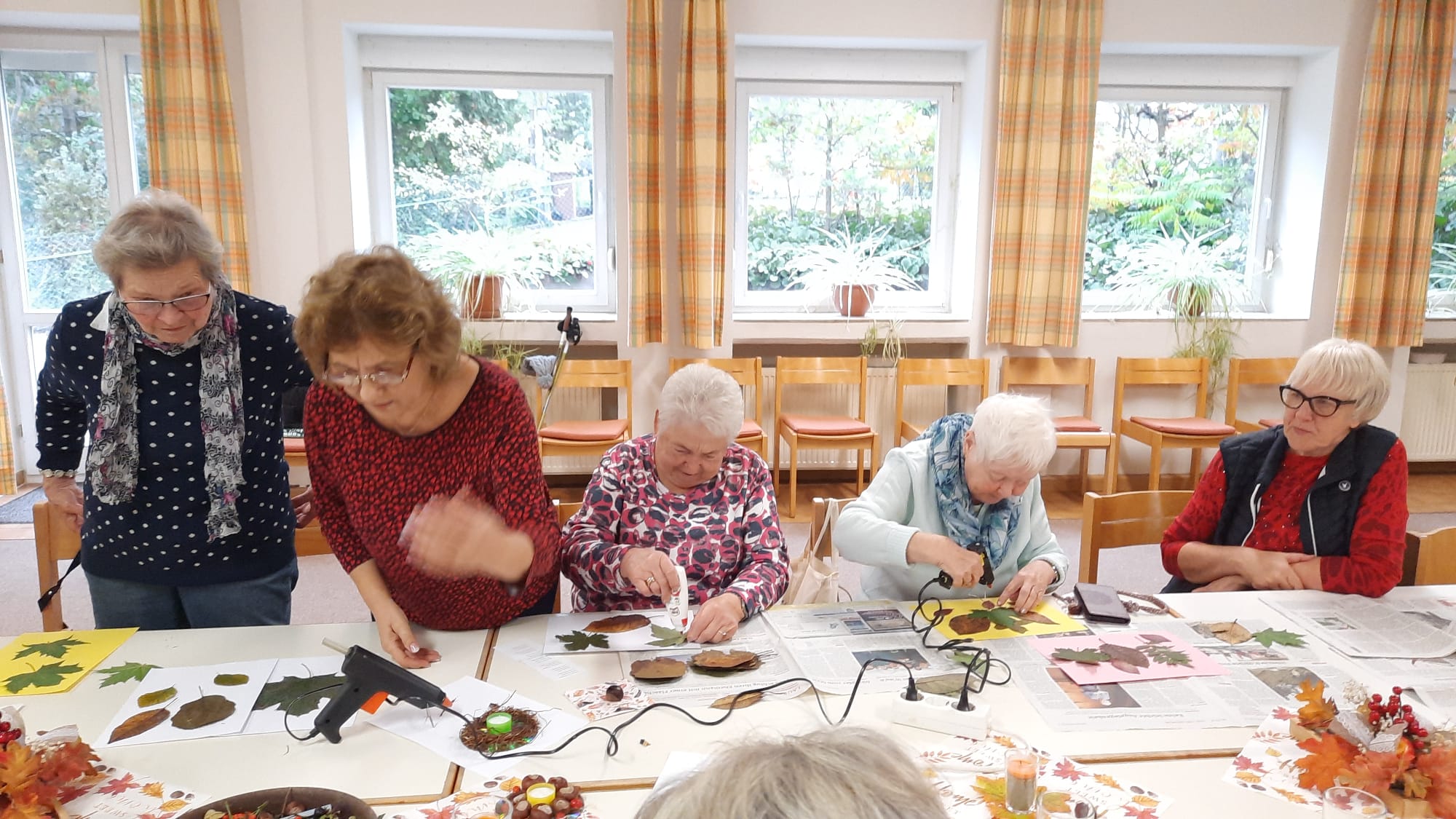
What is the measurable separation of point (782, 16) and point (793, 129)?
683 millimetres

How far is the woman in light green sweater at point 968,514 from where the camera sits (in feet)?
5.94

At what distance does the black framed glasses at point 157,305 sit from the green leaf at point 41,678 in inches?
25.4

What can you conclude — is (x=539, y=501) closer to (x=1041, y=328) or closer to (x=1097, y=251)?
(x=1041, y=328)

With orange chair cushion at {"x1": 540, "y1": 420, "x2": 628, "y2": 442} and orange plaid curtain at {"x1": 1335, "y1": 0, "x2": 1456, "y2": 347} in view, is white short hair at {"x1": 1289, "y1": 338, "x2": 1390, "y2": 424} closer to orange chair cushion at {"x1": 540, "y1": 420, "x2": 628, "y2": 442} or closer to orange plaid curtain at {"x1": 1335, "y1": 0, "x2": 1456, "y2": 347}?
orange chair cushion at {"x1": 540, "y1": 420, "x2": 628, "y2": 442}

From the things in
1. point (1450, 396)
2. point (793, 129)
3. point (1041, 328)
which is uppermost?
point (793, 129)

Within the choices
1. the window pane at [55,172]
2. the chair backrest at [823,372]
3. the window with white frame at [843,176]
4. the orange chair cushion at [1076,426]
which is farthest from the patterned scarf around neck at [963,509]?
the window pane at [55,172]

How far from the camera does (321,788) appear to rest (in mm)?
1077

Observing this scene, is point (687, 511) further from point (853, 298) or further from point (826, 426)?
point (853, 298)

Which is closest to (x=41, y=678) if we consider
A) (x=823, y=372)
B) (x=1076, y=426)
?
(x=823, y=372)

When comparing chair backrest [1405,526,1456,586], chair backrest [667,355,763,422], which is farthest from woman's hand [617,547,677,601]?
chair backrest [667,355,763,422]

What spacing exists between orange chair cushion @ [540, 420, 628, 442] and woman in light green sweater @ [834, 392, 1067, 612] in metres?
2.52

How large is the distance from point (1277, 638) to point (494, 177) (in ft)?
14.9

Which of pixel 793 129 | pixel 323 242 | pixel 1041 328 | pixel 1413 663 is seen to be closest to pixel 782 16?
pixel 793 129

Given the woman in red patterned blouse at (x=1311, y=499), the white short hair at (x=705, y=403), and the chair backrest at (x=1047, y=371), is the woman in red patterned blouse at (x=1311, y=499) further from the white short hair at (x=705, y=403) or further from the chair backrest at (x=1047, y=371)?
the chair backrest at (x=1047, y=371)
